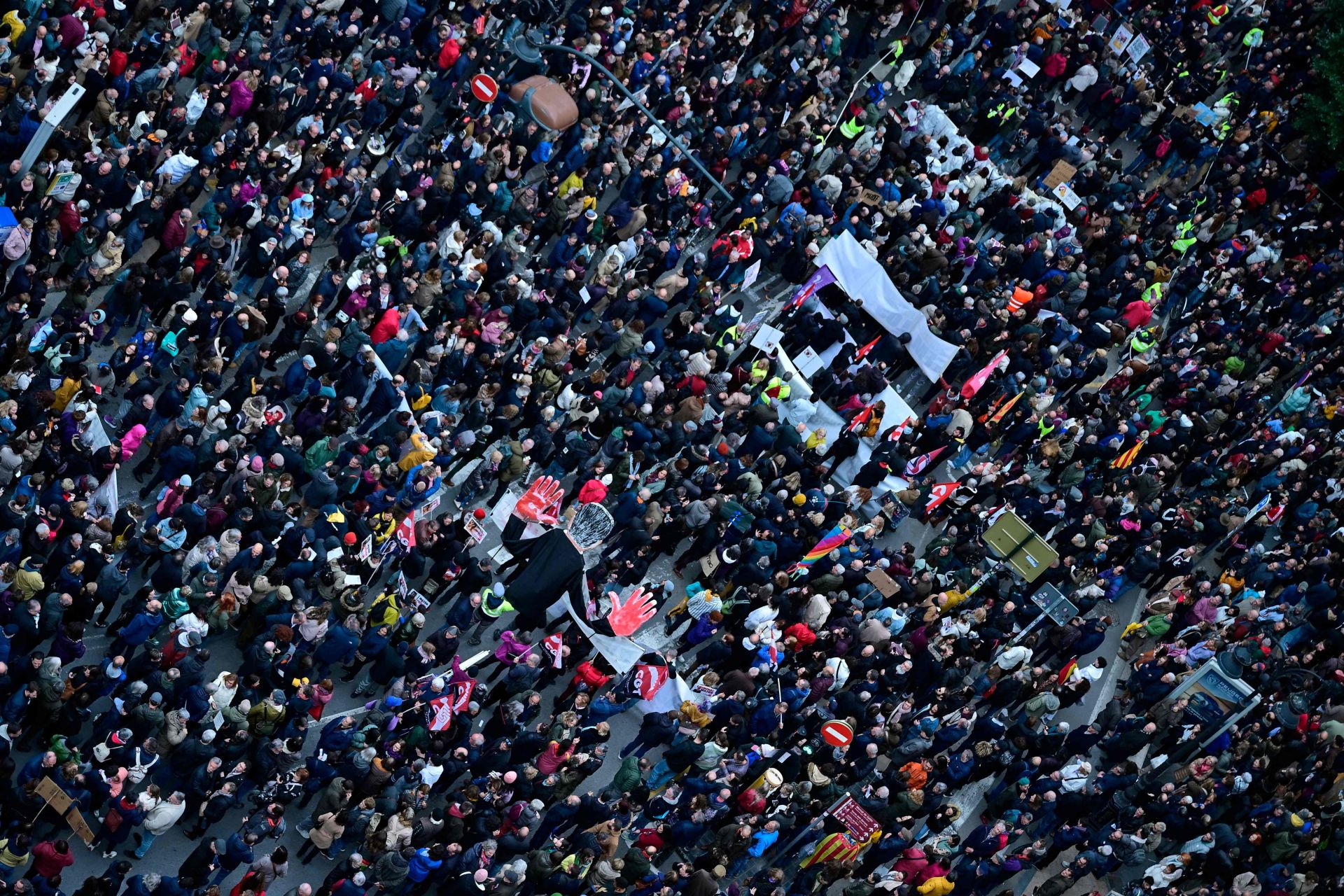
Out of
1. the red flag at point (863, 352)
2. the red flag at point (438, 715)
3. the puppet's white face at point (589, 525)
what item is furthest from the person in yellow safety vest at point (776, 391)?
the red flag at point (438, 715)

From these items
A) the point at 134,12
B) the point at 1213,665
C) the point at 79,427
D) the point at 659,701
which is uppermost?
the point at 134,12

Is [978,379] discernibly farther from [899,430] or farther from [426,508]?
[426,508]

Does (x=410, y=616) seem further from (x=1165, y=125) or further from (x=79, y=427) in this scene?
(x=1165, y=125)

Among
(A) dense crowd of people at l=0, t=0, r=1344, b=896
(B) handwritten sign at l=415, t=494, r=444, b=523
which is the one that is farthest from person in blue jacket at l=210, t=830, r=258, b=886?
(B) handwritten sign at l=415, t=494, r=444, b=523

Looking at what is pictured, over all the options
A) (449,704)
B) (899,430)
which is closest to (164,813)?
(449,704)

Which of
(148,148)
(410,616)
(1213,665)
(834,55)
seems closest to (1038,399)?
(1213,665)

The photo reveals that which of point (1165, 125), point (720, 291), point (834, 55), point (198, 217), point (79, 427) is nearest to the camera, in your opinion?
point (79, 427)

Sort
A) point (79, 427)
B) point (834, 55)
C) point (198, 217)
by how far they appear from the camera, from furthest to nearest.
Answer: point (834, 55) < point (198, 217) < point (79, 427)

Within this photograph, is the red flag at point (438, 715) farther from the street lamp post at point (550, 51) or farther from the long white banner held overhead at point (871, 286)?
the long white banner held overhead at point (871, 286)
